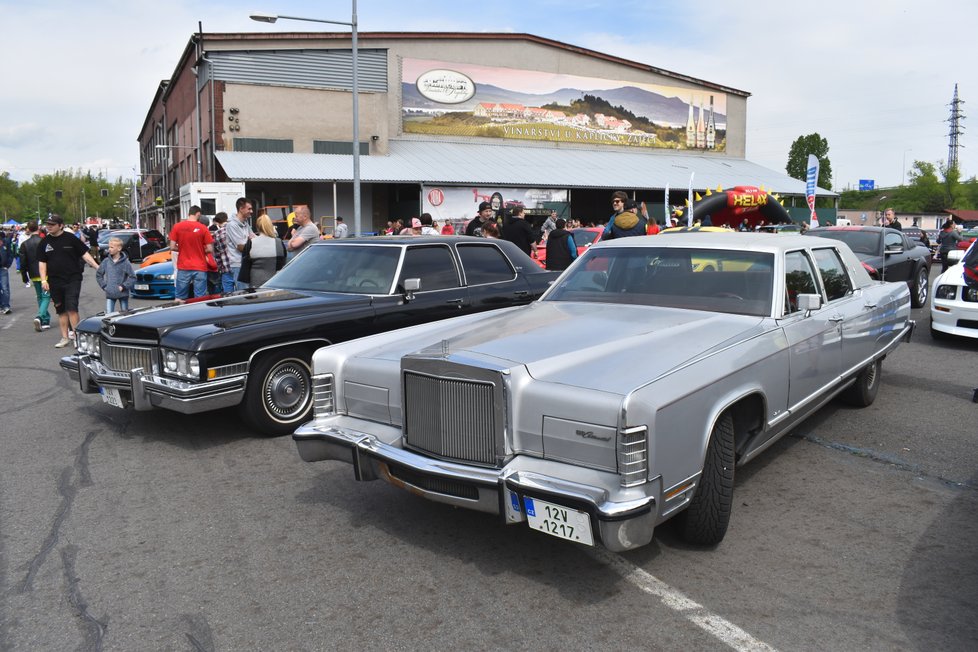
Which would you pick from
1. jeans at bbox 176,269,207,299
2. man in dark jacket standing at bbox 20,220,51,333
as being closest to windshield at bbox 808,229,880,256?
jeans at bbox 176,269,207,299

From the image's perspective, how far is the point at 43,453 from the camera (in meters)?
Result: 5.61

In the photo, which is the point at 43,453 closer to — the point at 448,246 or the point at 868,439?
the point at 448,246

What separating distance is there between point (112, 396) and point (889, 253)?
1136 cm

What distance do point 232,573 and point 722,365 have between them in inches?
100

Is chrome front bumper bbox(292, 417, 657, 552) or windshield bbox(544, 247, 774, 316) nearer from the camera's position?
chrome front bumper bbox(292, 417, 657, 552)

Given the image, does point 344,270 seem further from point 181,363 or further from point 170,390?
point 170,390

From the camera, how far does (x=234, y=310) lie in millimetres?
6082

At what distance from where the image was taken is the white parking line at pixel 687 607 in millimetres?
2982

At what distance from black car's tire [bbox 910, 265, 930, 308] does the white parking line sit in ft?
39.3

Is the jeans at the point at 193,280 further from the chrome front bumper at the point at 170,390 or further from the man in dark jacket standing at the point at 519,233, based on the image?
the chrome front bumper at the point at 170,390

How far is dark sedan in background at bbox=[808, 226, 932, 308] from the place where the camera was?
1225 cm

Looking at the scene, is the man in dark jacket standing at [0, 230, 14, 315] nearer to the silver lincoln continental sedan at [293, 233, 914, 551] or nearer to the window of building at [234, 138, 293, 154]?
the silver lincoln continental sedan at [293, 233, 914, 551]

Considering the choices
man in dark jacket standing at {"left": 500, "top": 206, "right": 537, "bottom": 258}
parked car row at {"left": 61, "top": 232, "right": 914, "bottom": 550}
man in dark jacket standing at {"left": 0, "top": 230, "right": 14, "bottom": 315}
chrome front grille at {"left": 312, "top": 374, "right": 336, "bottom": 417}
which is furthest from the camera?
man in dark jacket standing at {"left": 0, "top": 230, "right": 14, "bottom": 315}

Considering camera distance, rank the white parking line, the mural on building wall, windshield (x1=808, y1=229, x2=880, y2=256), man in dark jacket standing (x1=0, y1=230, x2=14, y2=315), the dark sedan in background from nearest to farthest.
→ the white parking line, the dark sedan in background, windshield (x1=808, y1=229, x2=880, y2=256), man in dark jacket standing (x1=0, y1=230, x2=14, y2=315), the mural on building wall
